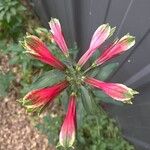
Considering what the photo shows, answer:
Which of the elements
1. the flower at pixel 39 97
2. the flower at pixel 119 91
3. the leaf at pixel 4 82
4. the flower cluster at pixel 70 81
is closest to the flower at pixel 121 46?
the flower cluster at pixel 70 81

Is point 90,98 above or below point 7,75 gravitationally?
below

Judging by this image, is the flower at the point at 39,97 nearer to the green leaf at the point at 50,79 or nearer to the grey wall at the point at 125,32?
the green leaf at the point at 50,79

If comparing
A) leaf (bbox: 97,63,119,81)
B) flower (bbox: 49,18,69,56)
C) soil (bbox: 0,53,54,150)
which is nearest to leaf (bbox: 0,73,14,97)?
soil (bbox: 0,53,54,150)

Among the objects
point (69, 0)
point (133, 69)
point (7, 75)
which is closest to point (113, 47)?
point (133, 69)

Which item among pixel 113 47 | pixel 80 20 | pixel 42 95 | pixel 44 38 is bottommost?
pixel 42 95

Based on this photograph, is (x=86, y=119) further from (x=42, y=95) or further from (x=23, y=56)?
(x=42, y=95)

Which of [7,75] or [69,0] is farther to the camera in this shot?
[7,75]

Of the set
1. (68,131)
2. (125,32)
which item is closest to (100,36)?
(125,32)
